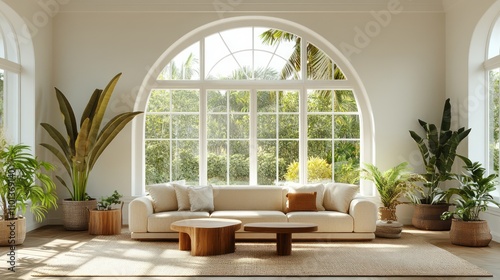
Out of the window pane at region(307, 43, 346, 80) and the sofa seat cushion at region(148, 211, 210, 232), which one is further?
the window pane at region(307, 43, 346, 80)

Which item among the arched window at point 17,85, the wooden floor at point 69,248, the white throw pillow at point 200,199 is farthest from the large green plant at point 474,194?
the arched window at point 17,85

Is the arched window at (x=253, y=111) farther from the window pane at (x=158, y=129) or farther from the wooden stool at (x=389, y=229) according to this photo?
the wooden stool at (x=389, y=229)

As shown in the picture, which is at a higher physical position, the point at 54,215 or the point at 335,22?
the point at 335,22

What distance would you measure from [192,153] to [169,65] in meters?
1.45

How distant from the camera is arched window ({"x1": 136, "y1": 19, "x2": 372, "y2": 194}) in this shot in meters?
9.20

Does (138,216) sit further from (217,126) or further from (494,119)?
(494,119)

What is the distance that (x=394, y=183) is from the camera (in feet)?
27.4

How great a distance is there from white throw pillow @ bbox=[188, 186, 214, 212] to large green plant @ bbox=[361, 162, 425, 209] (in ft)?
7.68

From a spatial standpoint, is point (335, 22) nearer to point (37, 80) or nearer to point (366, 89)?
point (366, 89)

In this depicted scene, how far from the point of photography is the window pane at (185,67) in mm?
9266

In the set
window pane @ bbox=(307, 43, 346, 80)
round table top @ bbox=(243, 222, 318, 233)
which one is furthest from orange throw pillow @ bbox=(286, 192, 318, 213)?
window pane @ bbox=(307, 43, 346, 80)

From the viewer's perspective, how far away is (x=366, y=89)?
29.7ft

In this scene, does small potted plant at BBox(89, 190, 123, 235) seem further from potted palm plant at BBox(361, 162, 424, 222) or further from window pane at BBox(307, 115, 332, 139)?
potted palm plant at BBox(361, 162, 424, 222)

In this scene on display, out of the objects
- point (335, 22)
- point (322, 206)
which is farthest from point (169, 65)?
point (322, 206)
